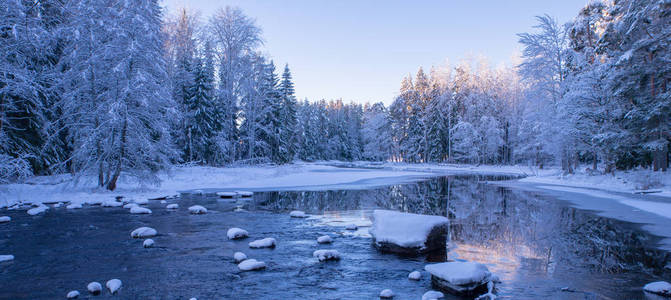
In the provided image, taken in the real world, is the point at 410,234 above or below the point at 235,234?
above

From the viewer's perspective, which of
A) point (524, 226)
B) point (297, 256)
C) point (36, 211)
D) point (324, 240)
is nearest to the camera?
point (297, 256)

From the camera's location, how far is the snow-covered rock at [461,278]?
5.52 meters

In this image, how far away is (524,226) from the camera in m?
11.0

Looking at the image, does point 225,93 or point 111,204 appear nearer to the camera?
point 111,204

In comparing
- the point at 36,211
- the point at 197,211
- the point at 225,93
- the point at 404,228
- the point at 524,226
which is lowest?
the point at 524,226

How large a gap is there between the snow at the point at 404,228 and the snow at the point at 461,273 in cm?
198

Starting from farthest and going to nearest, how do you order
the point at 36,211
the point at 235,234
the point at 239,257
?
the point at 36,211
the point at 235,234
the point at 239,257

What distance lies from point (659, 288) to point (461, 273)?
301 cm

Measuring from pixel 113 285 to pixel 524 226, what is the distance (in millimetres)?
10588

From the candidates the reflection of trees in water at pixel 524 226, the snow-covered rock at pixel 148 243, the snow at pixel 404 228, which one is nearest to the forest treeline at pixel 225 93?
the reflection of trees in water at pixel 524 226

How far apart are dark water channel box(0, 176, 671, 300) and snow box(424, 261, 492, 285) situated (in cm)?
33

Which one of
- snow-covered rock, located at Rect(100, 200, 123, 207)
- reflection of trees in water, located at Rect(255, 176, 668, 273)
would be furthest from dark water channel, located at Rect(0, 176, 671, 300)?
snow-covered rock, located at Rect(100, 200, 123, 207)

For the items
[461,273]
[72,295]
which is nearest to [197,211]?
[72,295]

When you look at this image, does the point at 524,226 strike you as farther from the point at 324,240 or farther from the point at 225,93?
the point at 225,93
